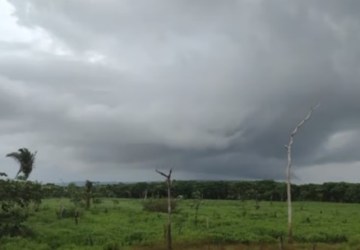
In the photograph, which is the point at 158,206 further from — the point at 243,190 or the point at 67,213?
the point at 243,190

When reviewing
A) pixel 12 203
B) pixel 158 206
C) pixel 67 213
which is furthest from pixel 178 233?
pixel 158 206

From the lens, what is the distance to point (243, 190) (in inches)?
4368

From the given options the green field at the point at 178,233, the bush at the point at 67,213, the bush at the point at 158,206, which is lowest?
the green field at the point at 178,233

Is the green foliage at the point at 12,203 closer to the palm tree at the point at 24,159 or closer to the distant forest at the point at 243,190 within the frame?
the palm tree at the point at 24,159

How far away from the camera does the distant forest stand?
355ft

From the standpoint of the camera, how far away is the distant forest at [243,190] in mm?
108312

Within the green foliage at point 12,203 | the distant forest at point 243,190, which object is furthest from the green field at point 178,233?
the distant forest at point 243,190

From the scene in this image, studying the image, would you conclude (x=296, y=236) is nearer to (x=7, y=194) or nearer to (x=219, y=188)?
(x=7, y=194)

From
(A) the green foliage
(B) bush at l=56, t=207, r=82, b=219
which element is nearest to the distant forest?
(B) bush at l=56, t=207, r=82, b=219

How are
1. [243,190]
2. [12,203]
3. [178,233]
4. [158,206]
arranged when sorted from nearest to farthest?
[12,203] → [178,233] → [158,206] → [243,190]

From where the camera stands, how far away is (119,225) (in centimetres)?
4928

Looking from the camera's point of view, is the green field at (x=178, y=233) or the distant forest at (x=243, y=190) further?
the distant forest at (x=243, y=190)

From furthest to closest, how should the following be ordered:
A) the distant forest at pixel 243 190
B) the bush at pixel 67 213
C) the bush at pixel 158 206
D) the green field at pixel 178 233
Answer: the distant forest at pixel 243 190 < the bush at pixel 158 206 < the bush at pixel 67 213 < the green field at pixel 178 233

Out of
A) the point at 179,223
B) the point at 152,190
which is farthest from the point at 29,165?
the point at 152,190
